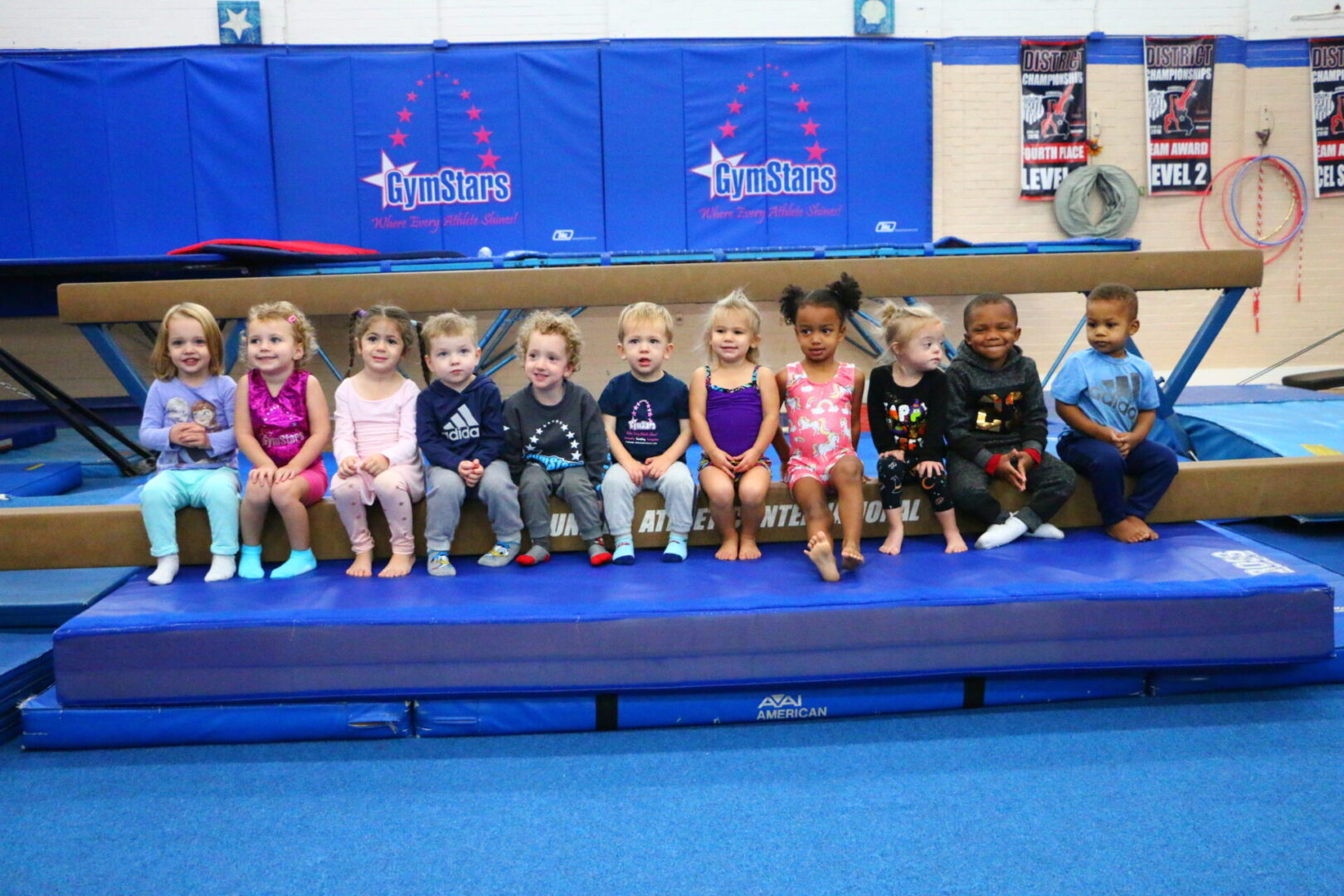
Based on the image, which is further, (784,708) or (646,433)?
(646,433)

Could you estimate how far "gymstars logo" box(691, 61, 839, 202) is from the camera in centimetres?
686

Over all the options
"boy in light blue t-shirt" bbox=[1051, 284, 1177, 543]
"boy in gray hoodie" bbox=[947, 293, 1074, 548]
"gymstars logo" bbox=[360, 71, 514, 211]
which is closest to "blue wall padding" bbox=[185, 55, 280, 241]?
"gymstars logo" bbox=[360, 71, 514, 211]

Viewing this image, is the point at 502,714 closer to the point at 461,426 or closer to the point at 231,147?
the point at 461,426

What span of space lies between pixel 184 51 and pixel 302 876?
692cm

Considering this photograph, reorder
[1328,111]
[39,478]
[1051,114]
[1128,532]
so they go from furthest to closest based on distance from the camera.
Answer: [1328,111], [1051,114], [39,478], [1128,532]

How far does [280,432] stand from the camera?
268cm

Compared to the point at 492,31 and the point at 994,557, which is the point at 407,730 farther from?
the point at 492,31

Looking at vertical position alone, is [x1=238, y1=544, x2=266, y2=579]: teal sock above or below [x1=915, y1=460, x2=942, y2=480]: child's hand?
below

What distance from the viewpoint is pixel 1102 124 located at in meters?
7.22

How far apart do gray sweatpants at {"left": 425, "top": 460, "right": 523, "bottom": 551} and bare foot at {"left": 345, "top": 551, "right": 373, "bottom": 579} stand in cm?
18

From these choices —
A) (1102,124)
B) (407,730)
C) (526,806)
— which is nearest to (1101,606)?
(526,806)

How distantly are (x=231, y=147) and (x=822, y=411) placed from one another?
5.96 metres

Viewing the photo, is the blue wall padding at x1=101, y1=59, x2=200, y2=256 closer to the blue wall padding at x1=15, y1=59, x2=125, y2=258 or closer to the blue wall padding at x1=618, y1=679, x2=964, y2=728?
the blue wall padding at x1=15, y1=59, x2=125, y2=258

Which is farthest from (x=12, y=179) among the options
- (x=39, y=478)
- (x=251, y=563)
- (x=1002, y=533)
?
(x=1002, y=533)
